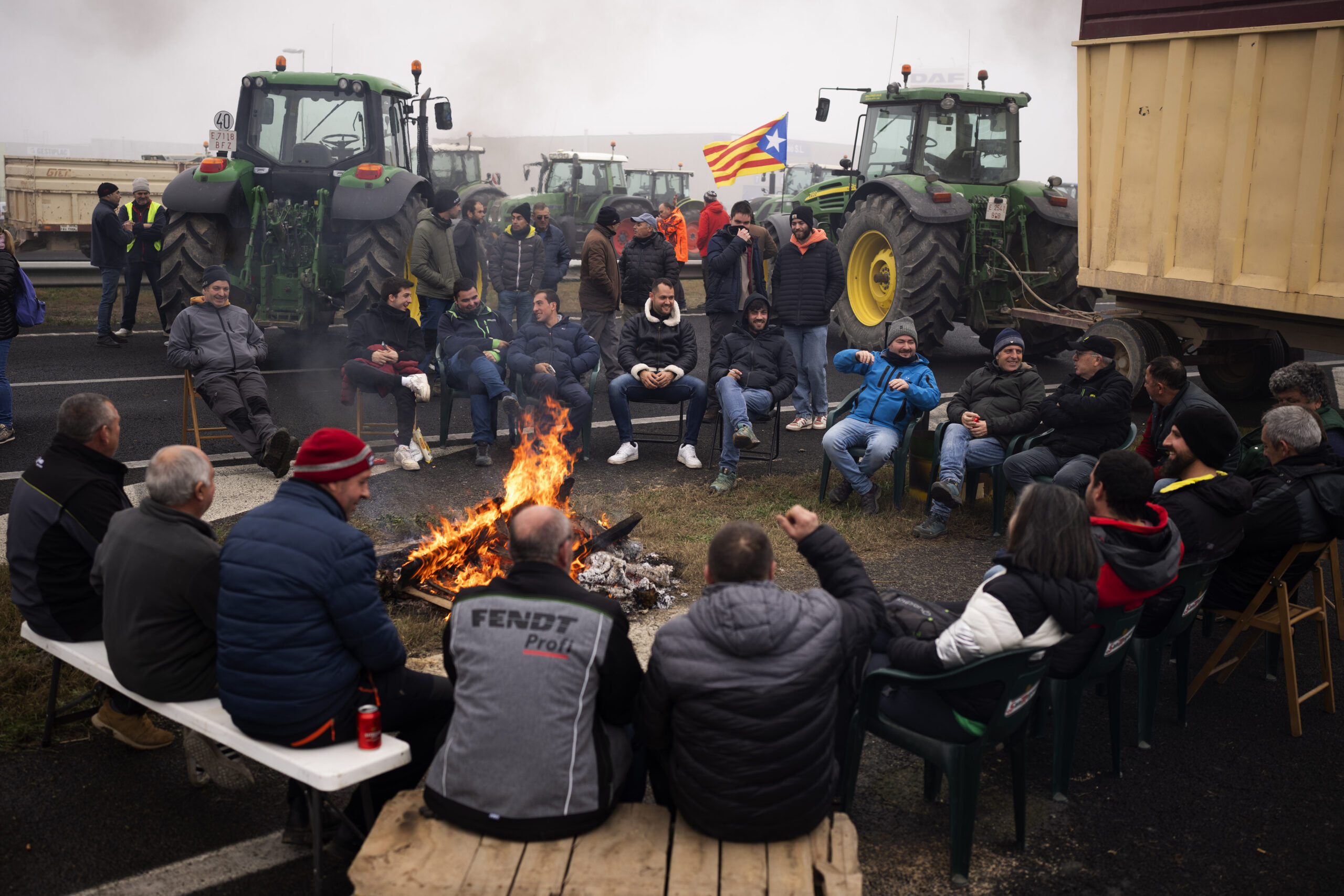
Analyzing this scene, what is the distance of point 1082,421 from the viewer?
6.08 m

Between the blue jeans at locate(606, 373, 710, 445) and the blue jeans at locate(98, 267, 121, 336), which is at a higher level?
the blue jeans at locate(98, 267, 121, 336)

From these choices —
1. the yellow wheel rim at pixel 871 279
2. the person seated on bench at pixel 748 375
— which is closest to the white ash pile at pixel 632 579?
the person seated on bench at pixel 748 375

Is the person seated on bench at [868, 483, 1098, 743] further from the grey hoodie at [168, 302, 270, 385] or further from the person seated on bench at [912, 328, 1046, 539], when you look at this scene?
the grey hoodie at [168, 302, 270, 385]

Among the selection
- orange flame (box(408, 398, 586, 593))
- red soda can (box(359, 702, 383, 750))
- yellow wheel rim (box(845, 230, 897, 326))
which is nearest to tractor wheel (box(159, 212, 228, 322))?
orange flame (box(408, 398, 586, 593))

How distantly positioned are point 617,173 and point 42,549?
19.0m

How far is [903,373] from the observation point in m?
6.84

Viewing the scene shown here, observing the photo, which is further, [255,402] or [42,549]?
[255,402]

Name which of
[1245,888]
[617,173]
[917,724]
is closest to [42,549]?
[917,724]

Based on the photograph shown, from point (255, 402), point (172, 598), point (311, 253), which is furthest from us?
point (311, 253)

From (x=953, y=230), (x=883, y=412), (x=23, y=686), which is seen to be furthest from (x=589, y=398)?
(x=953, y=230)

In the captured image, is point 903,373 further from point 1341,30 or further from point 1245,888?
point 1245,888

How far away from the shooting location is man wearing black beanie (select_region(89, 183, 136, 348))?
11.5 metres

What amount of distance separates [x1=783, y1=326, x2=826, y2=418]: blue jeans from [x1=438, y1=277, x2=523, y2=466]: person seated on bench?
2522 millimetres

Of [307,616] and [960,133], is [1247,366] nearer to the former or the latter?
[960,133]
